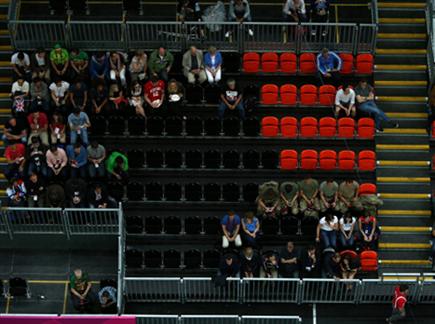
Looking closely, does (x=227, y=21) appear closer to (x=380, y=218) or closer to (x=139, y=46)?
(x=139, y=46)

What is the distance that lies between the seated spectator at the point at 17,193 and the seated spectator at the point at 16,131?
130 centimetres

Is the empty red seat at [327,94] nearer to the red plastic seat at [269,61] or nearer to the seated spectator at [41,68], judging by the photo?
the red plastic seat at [269,61]

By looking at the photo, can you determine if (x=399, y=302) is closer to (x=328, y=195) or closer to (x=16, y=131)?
(x=328, y=195)

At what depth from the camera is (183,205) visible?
31.6 m

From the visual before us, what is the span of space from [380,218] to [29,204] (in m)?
9.26

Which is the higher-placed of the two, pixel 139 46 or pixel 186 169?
pixel 139 46

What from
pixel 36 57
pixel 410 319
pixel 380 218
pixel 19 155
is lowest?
pixel 410 319

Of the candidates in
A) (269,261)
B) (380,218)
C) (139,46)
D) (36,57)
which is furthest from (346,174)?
(36,57)

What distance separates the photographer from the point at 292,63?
32.9 metres

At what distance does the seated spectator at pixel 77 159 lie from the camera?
102ft

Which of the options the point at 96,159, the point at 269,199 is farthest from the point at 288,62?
the point at 96,159

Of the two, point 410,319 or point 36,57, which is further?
point 36,57

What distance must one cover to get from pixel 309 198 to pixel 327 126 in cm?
230

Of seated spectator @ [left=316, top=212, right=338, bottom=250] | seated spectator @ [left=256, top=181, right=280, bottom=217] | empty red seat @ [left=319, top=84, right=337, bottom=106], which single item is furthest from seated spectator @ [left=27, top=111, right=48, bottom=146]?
seated spectator @ [left=316, top=212, right=338, bottom=250]
